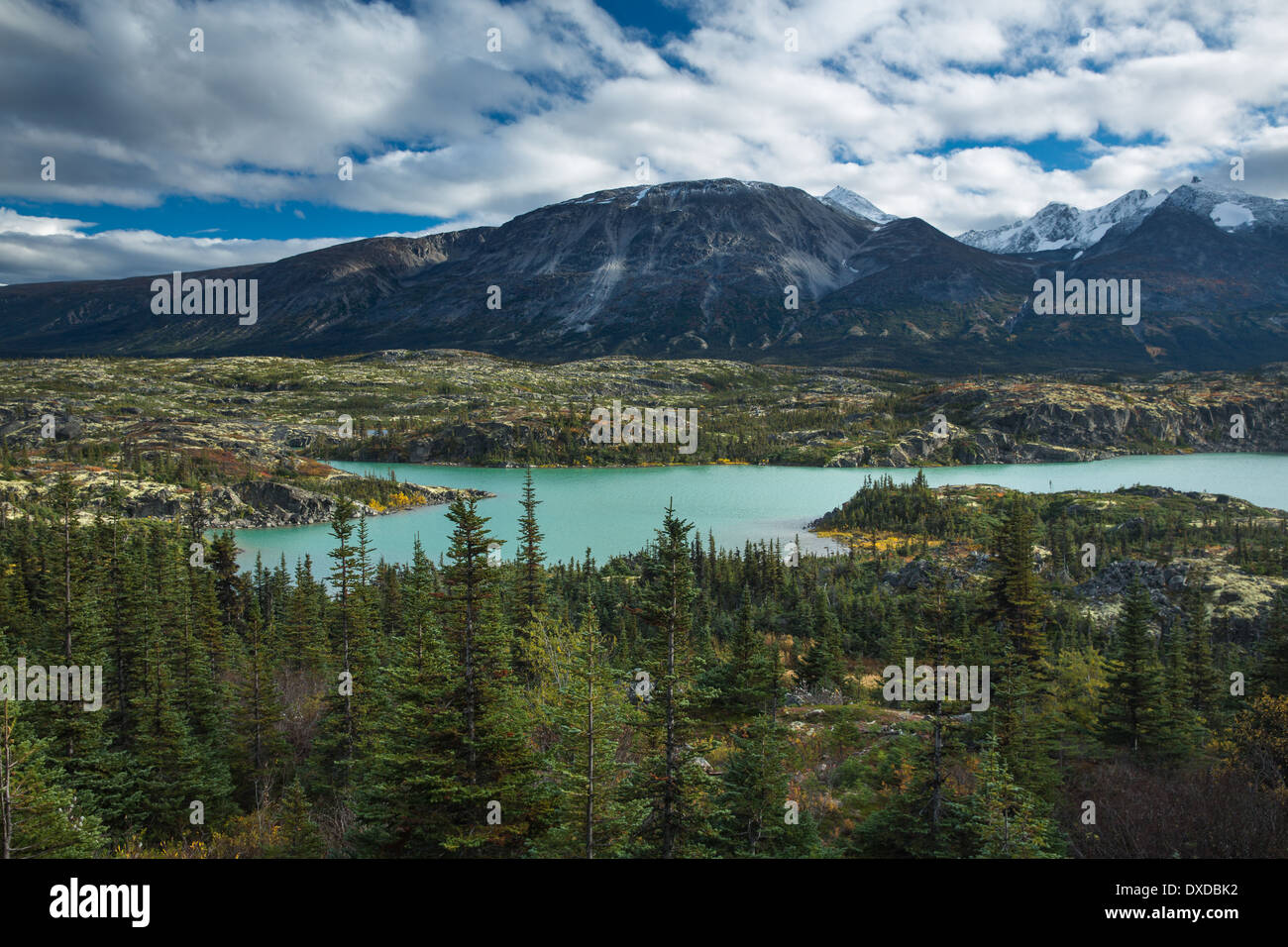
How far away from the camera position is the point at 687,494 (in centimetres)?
14512

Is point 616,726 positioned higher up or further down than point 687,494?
higher up

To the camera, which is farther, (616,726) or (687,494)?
(687,494)

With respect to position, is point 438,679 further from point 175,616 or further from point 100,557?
point 100,557

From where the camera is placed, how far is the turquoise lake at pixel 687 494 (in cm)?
10350

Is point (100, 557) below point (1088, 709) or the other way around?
the other way around

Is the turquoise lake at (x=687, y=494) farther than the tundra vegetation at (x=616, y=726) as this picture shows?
Yes

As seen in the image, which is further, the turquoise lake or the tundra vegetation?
the turquoise lake

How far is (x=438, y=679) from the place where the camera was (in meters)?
15.6

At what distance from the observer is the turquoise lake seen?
103500 millimetres
